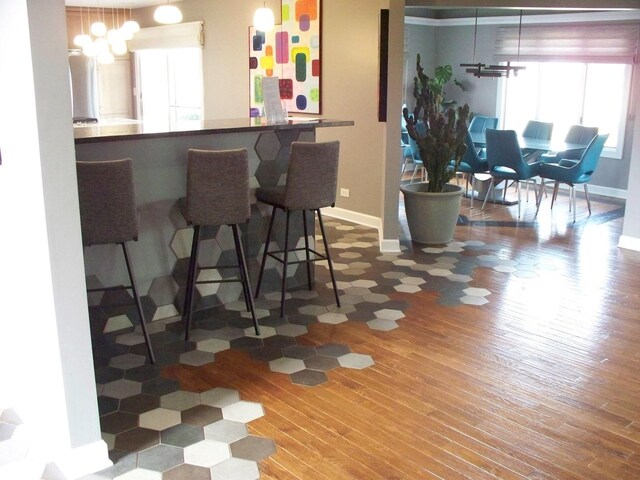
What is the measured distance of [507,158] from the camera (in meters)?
7.02

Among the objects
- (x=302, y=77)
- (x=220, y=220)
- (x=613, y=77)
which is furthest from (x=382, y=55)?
(x=613, y=77)

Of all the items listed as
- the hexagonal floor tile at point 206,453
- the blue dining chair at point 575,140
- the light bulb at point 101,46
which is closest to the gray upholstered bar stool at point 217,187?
the hexagonal floor tile at point 206,453

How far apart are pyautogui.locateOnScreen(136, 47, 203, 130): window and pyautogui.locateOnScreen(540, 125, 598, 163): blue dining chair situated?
5.22m

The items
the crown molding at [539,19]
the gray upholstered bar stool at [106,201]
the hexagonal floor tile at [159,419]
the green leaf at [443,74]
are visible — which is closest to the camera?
the hexagonal floor tile at [159,419]

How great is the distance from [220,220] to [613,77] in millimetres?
6607

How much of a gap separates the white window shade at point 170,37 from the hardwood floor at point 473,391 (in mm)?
5132

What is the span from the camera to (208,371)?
3371 mm

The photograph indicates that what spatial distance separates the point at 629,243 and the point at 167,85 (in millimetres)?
7529

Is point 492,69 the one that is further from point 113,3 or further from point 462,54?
point 113,3

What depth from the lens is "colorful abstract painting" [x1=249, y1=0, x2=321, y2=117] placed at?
6617mm

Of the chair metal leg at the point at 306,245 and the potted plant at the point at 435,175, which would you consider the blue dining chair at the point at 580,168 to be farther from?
the chair metal leg at the point at 306,245

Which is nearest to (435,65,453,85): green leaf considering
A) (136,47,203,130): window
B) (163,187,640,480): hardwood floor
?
(136,47,203,130): window

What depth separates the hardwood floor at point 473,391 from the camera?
8.52 feet

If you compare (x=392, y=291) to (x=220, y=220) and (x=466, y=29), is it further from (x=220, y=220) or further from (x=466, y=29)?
(x=466, y=29)
